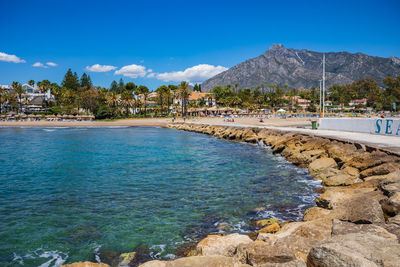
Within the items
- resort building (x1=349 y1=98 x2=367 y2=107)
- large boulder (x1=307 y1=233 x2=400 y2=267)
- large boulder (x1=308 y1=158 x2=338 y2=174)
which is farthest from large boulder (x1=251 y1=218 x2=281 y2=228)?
resort building (x1=349 y1=98 x2=367 y2=107)

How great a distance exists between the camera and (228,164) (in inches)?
679

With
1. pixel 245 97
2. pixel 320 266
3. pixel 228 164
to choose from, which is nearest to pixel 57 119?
pixel 245 97

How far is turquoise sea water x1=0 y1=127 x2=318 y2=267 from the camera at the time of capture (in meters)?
6.69

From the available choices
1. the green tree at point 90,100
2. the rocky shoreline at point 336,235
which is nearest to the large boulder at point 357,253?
the rocky shoreline at point 336,235

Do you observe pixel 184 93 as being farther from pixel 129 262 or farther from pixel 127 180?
pixel 129 262

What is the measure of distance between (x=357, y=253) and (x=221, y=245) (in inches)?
101

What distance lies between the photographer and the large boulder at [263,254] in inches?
145

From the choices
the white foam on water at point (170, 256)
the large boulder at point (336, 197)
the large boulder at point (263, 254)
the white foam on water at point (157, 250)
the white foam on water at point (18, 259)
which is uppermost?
the large boulder at point (263, 254)

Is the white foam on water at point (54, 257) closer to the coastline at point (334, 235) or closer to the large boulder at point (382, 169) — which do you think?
the coastline at point (334, 235)

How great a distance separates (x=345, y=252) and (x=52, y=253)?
6028 millimetres

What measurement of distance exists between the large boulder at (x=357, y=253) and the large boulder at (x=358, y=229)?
52 centimetres

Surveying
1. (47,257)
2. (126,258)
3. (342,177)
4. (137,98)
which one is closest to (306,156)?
(342,177)

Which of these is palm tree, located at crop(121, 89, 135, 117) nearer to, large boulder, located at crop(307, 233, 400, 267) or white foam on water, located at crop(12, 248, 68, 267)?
white foam on water, located at crop(12, 248, 68, 267)

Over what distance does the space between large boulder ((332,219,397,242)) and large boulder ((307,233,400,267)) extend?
20.6 inches
